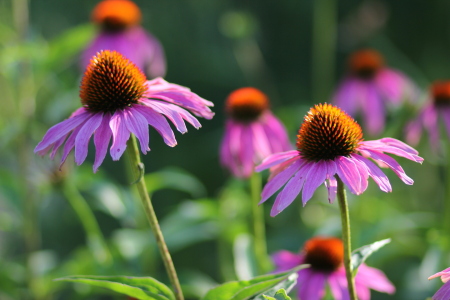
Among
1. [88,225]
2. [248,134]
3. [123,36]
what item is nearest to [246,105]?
[248,134]

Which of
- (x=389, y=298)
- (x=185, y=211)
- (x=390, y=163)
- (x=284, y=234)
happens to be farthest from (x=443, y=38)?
(x=390, y=163)

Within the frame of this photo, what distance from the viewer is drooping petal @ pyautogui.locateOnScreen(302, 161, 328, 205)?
714 millimetres

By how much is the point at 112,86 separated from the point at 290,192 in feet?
0.97

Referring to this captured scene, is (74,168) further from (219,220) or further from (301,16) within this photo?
(301,16)

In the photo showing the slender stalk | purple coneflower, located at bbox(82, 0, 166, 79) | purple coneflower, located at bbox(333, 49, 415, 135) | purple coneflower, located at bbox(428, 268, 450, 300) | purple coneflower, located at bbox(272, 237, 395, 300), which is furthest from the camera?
purple coneflower, located at bbox(333, 49, 415, 135)

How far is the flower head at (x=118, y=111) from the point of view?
76 centimetres

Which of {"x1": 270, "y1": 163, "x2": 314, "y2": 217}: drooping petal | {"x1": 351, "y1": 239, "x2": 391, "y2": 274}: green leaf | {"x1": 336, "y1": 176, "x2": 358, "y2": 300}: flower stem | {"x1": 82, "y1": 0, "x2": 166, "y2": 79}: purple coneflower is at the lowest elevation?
{"x1": 351, "y1": 239, "x2": 391, "y2": 274}: green leaf

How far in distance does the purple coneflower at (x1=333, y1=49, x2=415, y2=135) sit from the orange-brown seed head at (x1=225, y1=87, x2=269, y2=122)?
1.79 ft

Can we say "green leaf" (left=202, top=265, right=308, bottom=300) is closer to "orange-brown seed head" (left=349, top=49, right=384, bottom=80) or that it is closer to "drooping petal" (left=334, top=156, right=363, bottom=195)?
"drooping petal" (left=334, top=156, right=363, bottom=195)

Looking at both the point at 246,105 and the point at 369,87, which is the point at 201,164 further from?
the point at 246,105

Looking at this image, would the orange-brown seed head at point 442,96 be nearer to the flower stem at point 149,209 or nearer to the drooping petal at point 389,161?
the drooping petal at point 389,161

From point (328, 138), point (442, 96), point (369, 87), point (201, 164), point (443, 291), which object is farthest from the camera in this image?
point (201, 164)

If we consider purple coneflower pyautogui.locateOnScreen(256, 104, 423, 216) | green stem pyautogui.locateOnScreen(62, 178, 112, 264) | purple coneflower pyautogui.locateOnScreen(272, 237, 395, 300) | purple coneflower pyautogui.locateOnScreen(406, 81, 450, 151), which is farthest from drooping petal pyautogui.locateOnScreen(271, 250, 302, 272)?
purple coneflower pyautogui.locateOnScreen(406, 81, 450, 151)

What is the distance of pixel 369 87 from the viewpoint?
196 cm
